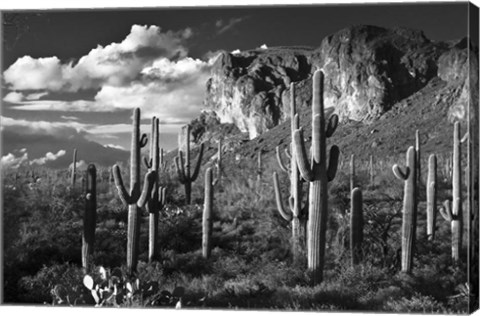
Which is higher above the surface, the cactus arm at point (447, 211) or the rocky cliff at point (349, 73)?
the rocky cliff at point (349, 73)

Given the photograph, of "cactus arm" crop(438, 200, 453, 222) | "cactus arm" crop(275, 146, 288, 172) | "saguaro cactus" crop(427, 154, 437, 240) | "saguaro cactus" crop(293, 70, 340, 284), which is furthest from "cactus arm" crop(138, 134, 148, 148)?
"cactus arm" crop(438, 200, 453, 222)

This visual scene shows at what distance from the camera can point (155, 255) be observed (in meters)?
13.5

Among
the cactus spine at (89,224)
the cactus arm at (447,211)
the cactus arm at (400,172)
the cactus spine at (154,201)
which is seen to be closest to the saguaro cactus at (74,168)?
the cactus spine at (89,224)

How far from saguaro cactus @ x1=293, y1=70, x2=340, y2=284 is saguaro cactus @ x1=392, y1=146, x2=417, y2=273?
833 millimetres

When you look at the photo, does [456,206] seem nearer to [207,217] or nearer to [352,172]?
[352,172]

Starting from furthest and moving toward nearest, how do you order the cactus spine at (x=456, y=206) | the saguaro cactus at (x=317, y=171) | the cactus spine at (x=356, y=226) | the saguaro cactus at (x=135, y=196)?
1. the saguaro cactus at (x=135, y=196)
2. the cactus spine at (x=356, y=226)
3. the saguaro cactus at (x=317, y=171)
4. the cactus spine at (x=456, y=206)

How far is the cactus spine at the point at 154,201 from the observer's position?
13406 mm

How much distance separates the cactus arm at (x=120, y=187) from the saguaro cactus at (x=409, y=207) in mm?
3400

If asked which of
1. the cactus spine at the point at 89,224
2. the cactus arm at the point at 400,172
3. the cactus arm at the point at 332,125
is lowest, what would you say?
the cactus spine at the point at 89,224

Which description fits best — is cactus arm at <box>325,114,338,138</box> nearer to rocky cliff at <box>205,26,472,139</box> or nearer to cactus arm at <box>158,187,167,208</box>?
rocky cliff at <box>205,26,472,139</box>

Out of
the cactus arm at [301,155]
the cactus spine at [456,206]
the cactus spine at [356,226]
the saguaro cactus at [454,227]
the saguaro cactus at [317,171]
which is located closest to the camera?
the cactus spine at [456,206]

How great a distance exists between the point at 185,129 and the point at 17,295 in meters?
3.09

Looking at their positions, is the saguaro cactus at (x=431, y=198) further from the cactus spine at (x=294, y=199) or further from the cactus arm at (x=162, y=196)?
the cactus arm at (x=162, y=196)

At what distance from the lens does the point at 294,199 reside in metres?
12.9
